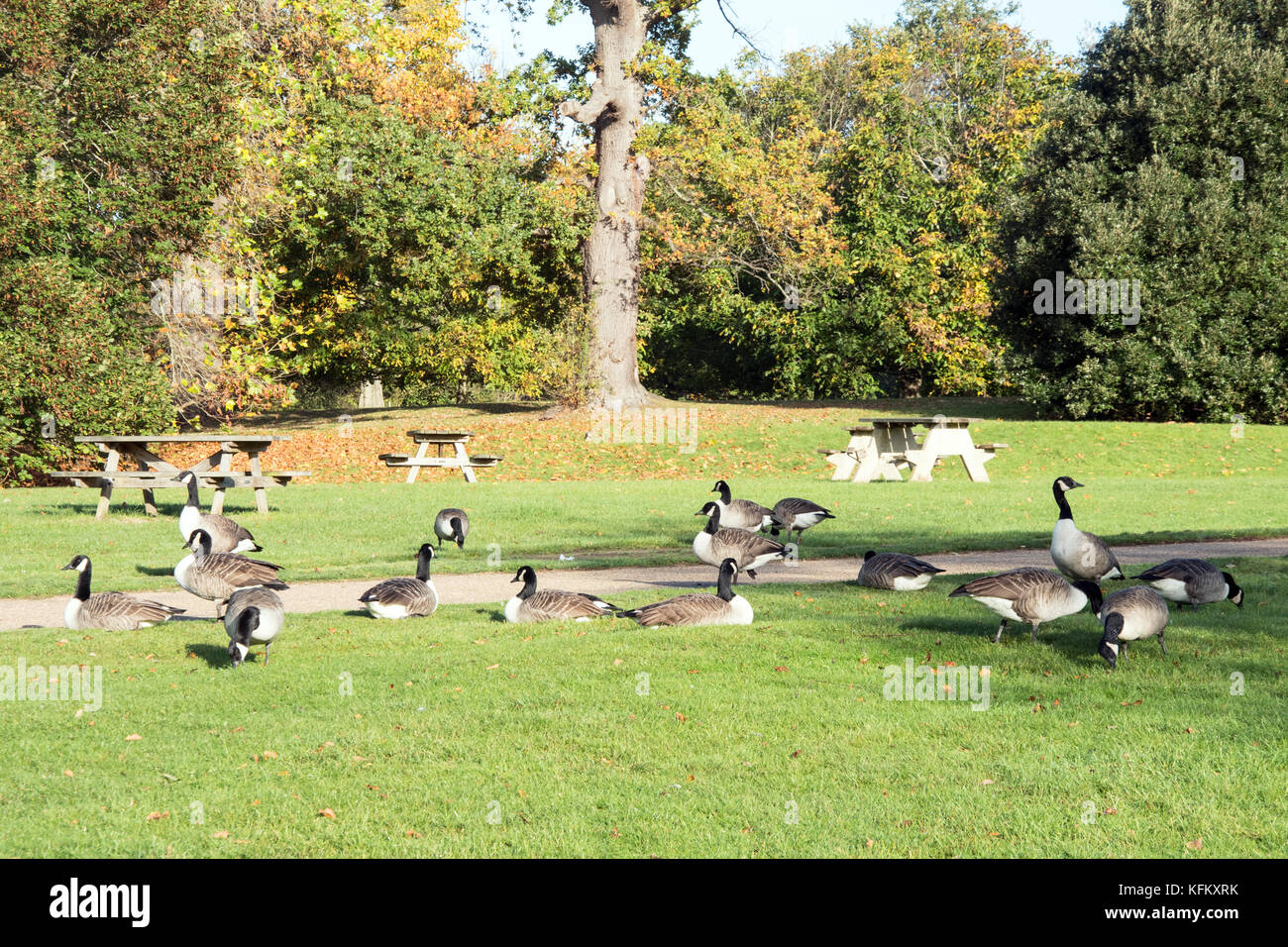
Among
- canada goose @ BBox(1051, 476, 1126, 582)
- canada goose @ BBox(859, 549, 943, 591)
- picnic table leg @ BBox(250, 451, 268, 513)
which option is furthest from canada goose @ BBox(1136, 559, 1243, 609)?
picnic table leg @ BBox(250, 451, 268, 513)

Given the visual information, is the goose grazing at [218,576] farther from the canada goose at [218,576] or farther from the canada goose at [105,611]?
the canada goose at [105,611]

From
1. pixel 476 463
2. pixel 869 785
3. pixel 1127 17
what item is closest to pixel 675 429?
pixel 476 463

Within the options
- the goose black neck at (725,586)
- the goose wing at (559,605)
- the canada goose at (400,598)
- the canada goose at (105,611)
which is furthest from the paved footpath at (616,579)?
the goose black neck at (725,586)

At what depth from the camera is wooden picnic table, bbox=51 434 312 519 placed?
19.2 metres

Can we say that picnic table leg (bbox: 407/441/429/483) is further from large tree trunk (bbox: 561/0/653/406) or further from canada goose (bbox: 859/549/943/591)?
canada goose (bbox: 859/549/943/591)

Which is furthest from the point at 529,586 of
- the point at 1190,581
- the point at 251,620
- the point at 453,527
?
the point at 1190,581

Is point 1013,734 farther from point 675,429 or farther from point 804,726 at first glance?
point 675,429

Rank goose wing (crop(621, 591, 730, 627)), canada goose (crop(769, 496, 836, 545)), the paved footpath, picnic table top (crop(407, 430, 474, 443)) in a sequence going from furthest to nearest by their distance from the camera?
picnic table top (crop(407, 430, 474, 443)), canada goose (crop(769, 496, 836, 545)), the paved footpath, goose wing (crop(621, 591, 730, 627))

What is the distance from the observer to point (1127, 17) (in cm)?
3762

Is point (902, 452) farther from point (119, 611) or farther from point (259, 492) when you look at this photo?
point (119, 611)

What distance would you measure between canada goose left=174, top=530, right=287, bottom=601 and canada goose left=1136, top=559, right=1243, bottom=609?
26.8 ft

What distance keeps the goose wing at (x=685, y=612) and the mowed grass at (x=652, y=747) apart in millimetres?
197

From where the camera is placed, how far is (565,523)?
63.3 feet

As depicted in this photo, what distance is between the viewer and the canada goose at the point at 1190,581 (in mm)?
10617
